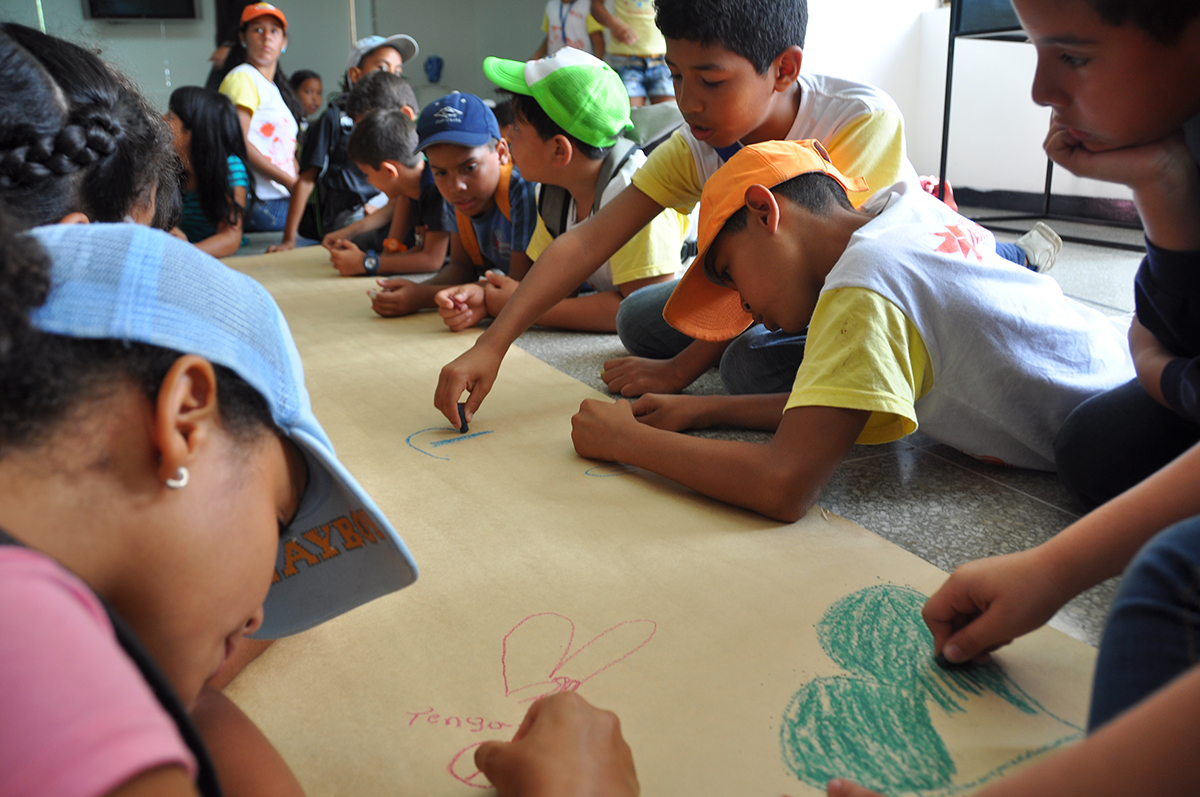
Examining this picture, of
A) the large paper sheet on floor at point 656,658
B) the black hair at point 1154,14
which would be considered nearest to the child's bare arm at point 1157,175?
the black hair at point 1154,14

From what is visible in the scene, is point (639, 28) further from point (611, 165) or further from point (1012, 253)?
point (1012, 253)

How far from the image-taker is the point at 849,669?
24.5 inches

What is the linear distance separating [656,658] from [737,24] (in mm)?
869

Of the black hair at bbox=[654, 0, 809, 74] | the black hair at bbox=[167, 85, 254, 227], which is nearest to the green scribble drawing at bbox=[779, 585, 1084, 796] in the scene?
the black hair at bbox=[654, 0, 809, 74]

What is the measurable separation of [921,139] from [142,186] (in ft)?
12.0

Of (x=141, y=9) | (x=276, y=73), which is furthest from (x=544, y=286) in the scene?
(x=141, y=9)

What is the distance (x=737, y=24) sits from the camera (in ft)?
3.67

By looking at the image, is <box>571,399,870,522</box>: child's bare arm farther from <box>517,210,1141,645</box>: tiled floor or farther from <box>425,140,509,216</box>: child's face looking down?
<box>425,140,509,216</box>: child's face looking down

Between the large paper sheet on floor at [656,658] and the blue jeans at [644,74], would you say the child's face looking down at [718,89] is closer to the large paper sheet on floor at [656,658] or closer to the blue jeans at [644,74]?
the large paper sheet on floor at [656,658]

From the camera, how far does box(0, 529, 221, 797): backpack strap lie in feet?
0.97

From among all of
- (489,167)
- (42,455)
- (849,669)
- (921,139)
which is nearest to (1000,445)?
(849,669)

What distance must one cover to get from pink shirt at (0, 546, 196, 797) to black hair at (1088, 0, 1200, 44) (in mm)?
683

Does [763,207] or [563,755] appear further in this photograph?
[763,207]

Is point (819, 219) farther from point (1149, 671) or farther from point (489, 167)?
point (489, 167)
